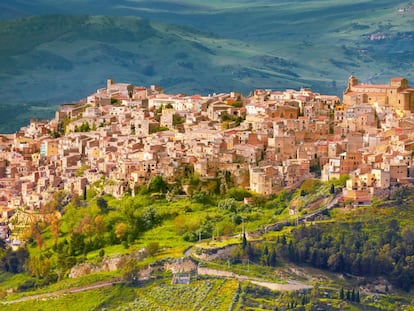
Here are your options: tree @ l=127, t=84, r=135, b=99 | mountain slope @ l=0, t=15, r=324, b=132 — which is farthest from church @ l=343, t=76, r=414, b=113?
mountain slope @ l=0, t=15, r=324, b=132

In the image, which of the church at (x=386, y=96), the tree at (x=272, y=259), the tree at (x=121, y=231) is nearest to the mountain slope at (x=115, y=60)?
the church at (x=386, y=96)

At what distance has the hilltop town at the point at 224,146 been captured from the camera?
40.6 m

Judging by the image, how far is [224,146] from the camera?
42.9 meters

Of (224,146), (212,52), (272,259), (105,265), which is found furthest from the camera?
(212,52)

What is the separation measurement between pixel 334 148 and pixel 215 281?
7.79 metres

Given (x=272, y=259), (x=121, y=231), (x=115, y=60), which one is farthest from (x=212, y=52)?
(x=272, y=259)

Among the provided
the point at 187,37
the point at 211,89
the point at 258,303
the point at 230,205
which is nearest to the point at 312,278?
the point at 258,303

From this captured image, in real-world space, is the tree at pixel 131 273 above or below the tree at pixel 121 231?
below

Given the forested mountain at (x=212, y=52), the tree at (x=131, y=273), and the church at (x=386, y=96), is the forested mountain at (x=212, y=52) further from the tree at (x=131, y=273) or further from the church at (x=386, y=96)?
the tree at (x=131, y=273)

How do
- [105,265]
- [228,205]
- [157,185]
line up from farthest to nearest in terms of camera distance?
[157,185] → [228,205] → [105,265]

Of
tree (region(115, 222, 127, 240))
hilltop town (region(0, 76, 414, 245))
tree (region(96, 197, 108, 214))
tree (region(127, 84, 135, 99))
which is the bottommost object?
tree (region(115, 222, 127, 240))

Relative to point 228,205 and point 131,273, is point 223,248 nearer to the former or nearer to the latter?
Answer: point 131,273

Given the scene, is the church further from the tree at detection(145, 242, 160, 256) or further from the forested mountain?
the forested mountain

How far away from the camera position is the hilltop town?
4062cm
